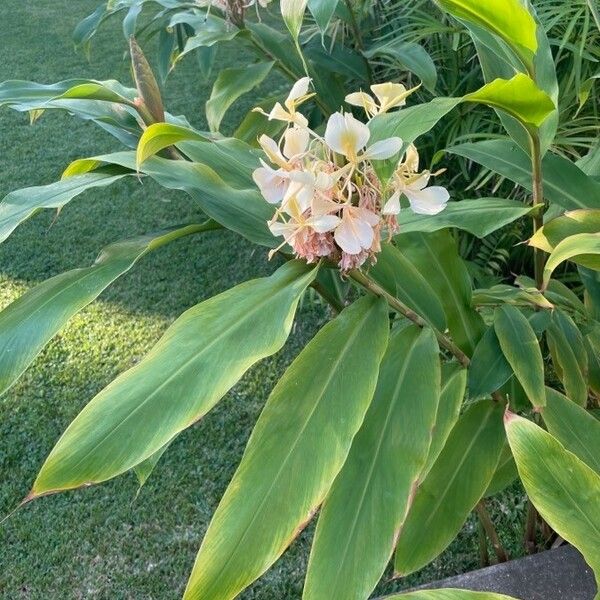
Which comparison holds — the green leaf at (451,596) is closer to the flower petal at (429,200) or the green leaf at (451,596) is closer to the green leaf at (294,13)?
the flower petal at (429,200)

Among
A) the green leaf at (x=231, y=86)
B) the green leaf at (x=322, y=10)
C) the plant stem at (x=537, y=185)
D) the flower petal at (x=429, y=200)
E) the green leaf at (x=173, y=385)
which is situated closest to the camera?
the green leaf at (x=173, y=385)

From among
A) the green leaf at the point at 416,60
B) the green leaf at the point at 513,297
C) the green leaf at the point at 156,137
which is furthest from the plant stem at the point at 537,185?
the green leaf at the point at 416,60

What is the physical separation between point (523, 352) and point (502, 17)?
1.10 ft

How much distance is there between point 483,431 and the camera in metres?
0.82

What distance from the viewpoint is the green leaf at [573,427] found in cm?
74

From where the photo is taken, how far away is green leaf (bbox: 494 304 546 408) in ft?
2.28

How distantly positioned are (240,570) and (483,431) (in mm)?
433

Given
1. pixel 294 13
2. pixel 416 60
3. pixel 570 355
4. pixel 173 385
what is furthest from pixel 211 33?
pixel 173 385

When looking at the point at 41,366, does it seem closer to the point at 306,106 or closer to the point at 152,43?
the point at 306,106

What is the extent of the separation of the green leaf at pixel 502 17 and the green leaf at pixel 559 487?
0.30 m

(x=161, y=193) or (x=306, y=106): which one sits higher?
(x=306, y=106)

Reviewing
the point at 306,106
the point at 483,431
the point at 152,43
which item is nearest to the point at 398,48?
the point at 306,106

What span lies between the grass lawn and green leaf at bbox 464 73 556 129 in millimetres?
885

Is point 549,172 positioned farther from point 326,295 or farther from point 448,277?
Answer: point 326,295
